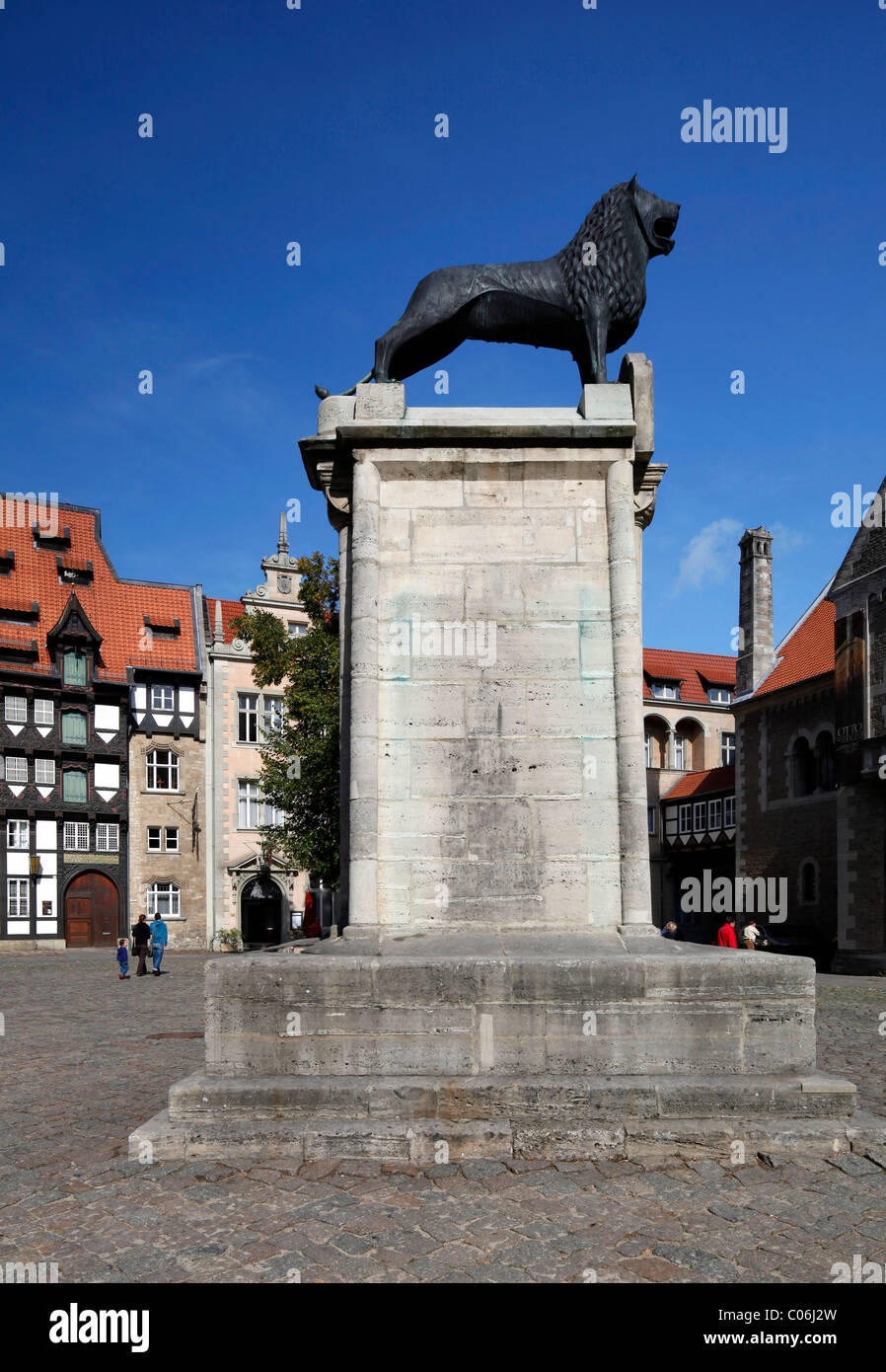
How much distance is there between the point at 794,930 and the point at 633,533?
3073 cm

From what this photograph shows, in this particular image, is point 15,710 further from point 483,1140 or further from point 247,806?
point 483,1140

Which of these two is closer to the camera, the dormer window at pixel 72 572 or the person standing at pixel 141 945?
the person standing at pixel 141 945

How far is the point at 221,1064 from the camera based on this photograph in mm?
6426

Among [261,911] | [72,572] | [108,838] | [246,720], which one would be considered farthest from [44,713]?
[261,911]

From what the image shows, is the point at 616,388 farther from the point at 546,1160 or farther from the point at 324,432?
the point at 546,1160

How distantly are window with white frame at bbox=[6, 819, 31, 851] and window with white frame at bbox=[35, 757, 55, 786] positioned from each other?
1.69 meters

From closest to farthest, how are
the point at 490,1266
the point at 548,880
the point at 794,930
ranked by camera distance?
the point at 490,1266
the point at 548,880
the point at 794,930

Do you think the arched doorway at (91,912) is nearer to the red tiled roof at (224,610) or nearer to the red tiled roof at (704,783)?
the red tiled roof at (224,610)

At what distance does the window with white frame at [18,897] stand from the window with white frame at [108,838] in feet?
10.1

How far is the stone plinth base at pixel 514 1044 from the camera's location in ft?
20.5

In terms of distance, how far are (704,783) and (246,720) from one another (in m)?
22.4

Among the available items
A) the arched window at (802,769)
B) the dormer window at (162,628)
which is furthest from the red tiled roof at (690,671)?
the dormer window at (162,628)

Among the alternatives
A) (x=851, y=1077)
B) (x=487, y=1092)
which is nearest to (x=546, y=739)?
(x=487, y=1092)

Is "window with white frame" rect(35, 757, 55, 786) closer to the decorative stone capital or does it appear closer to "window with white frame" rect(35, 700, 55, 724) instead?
"window with white frame" rect(35, 700, 55, 724)
